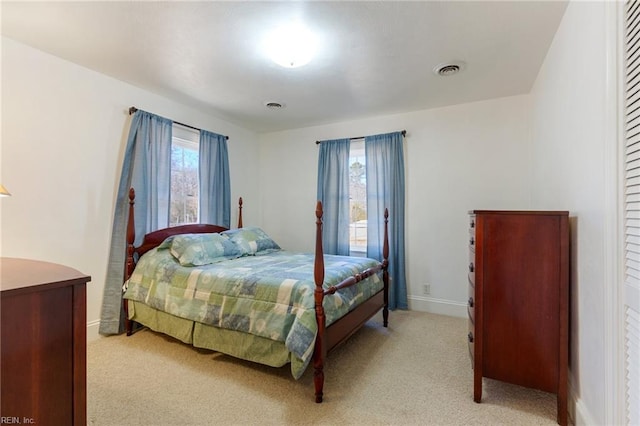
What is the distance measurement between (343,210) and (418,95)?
1.64m

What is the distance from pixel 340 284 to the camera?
2.18 meters

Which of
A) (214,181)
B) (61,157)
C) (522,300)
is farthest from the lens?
(214,181)

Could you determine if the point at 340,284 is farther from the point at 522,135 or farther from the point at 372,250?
the point at 522,135

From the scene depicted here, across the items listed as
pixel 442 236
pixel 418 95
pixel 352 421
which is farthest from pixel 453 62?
pixel 352 421

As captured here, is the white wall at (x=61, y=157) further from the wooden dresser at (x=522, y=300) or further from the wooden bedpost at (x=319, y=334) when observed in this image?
the wooden dresser at (x=522, y=300)

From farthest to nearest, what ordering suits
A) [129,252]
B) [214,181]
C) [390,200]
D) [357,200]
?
1. [357,200]
2. [214,181]
3. [390,200]
4. [129,252]

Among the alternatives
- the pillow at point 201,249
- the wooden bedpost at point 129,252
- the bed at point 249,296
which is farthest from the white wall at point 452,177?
the wooden bedpost at point 129,252

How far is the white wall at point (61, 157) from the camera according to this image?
7.34 feet

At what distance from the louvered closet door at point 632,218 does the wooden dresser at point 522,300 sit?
467 mm

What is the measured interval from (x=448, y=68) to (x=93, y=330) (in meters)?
3.94

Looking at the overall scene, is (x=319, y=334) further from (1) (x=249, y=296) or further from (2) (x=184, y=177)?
(2) (x=184, y=177)

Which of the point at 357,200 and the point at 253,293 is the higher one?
the point at 357,200

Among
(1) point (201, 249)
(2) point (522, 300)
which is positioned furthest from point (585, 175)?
(1) point (201, 249)

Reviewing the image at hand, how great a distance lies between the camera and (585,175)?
61.6 inches
